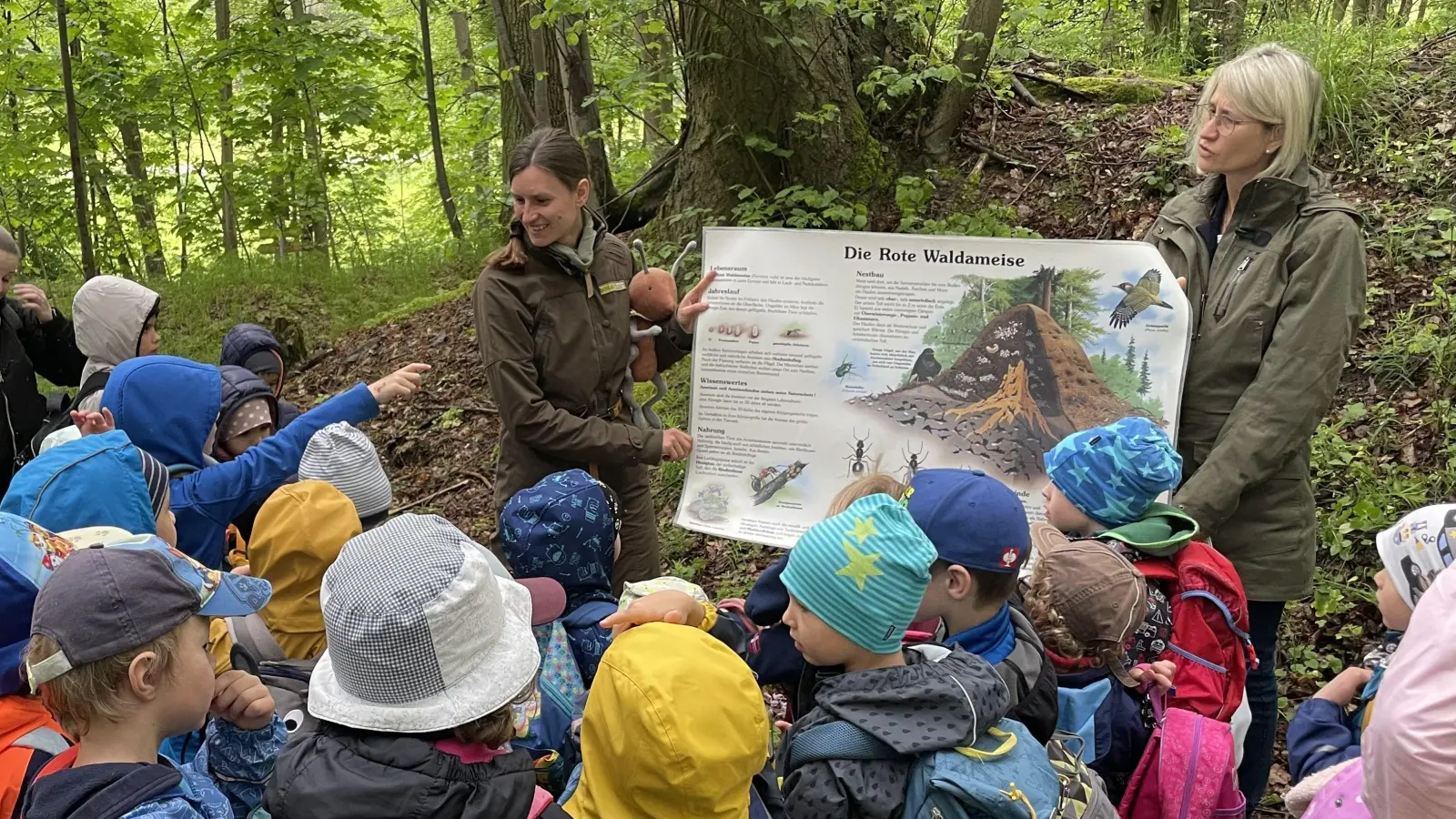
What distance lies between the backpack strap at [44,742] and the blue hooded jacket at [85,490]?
2.13 ft

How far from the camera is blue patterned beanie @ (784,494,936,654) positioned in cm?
208

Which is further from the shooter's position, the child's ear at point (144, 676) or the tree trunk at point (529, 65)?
the tree trunk at point (529, 65)

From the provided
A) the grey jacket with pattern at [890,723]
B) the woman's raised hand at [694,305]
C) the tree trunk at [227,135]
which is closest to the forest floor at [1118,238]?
the woman's raised hand at [694,305]

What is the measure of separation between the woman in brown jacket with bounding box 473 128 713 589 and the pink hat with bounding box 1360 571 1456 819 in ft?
8.14

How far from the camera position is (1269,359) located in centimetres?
295

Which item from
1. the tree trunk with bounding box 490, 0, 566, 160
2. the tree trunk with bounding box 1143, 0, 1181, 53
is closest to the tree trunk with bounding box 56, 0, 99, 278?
the tree trunk with bounding box 490, 0, 566, 160

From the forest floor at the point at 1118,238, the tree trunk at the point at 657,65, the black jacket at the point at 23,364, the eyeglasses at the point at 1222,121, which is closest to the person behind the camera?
the eyeglasses at the point at 1222,121

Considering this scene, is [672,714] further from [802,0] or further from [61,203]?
[61,203]

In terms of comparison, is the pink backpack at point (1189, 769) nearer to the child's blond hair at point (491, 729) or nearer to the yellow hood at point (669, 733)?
the yellow hood at point (669, 733)

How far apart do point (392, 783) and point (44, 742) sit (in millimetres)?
833

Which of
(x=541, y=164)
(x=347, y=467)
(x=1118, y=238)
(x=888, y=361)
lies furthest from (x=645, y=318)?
(x=1118, y=238)

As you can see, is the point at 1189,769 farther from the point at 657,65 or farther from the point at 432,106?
the point at 432,106

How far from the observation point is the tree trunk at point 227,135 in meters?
10.4

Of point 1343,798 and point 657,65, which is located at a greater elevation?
point 657,65
